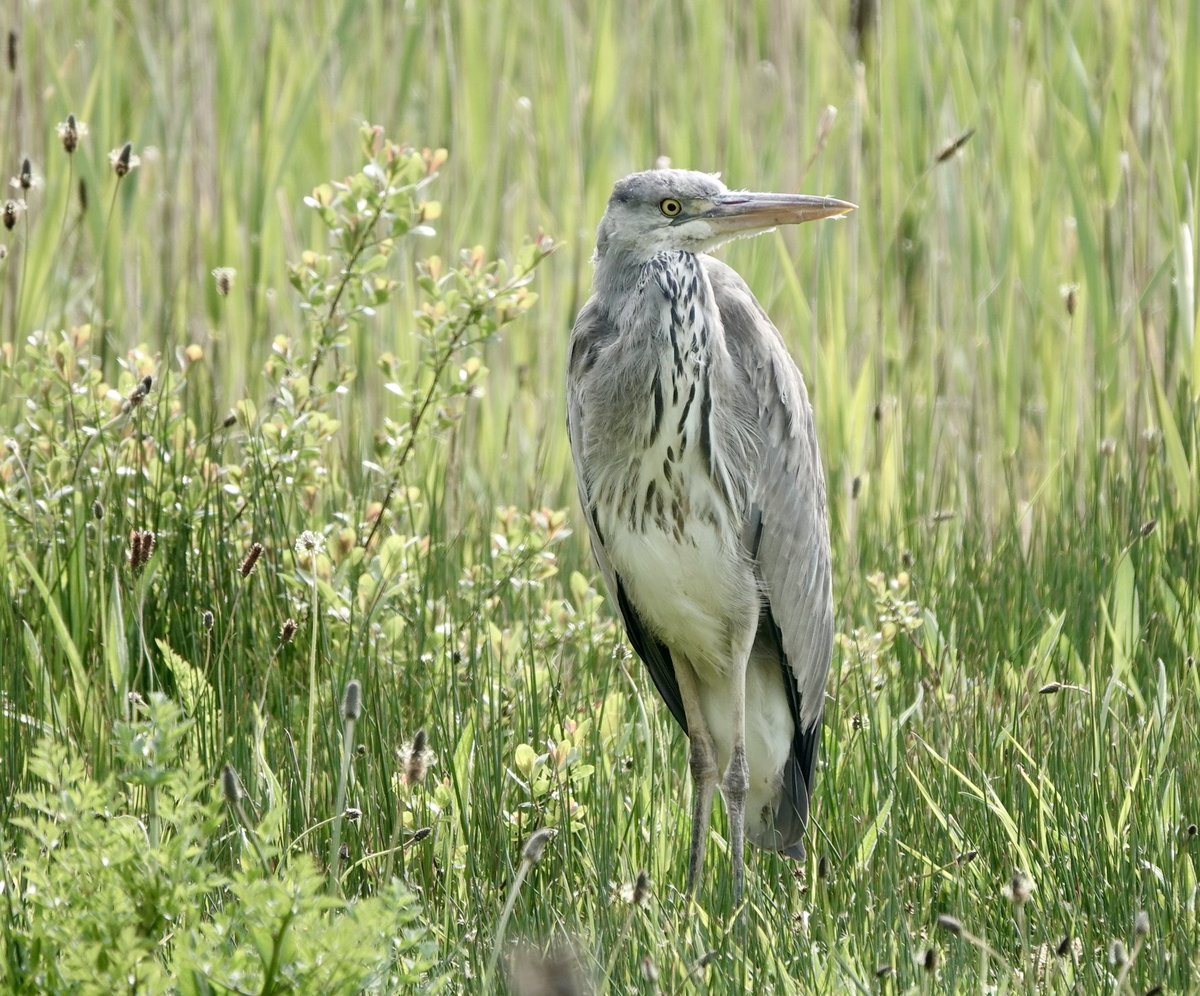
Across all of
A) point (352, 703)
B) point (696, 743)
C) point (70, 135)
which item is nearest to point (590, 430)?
point (696, 743)

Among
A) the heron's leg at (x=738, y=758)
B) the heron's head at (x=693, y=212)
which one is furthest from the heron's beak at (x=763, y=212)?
the heron's leg at (x=738, y=758)

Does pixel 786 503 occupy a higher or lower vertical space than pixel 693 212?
lower

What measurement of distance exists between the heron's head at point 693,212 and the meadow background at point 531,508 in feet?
1.44

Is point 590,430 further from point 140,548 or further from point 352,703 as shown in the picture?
point 352,703

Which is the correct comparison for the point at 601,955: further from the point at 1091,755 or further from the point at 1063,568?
the point at 1063,568

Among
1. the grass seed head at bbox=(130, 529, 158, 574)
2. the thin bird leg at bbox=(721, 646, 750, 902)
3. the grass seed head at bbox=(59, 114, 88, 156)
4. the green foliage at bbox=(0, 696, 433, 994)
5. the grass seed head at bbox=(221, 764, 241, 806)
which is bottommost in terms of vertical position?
the thin bird leg at bbox=(721, 646, 750, 902)

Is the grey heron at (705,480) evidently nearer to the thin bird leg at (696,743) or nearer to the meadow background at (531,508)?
the thin bird leg at (696,743)

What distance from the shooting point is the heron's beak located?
4.09 m

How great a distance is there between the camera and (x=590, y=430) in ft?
13.9

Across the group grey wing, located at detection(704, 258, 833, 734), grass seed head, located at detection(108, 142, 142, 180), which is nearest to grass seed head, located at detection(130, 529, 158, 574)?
grass seed head, located at detection(108, 142, 142, 180)

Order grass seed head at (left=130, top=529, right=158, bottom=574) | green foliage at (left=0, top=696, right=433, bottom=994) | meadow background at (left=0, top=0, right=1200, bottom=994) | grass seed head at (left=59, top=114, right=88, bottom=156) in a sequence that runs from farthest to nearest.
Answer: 1. grass seed head at (left=59, top=114, right=88, bottom=156)
2. grass seed head at (left=130, top=529, right=158, bottom=574)
3. meadow background at (left=0, top=0, right=1200, bottom=994)
4. green foliage at (left=0, top=696, right=433, bottom=994)

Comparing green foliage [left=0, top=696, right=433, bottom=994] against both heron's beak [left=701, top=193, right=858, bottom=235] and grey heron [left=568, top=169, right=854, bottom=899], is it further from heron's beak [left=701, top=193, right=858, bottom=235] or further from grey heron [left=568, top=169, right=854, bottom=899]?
heron's beak [left=701, top=193, right=858, bottom=235]

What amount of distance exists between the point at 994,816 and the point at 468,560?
2.34 meters

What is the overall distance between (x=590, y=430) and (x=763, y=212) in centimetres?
69
